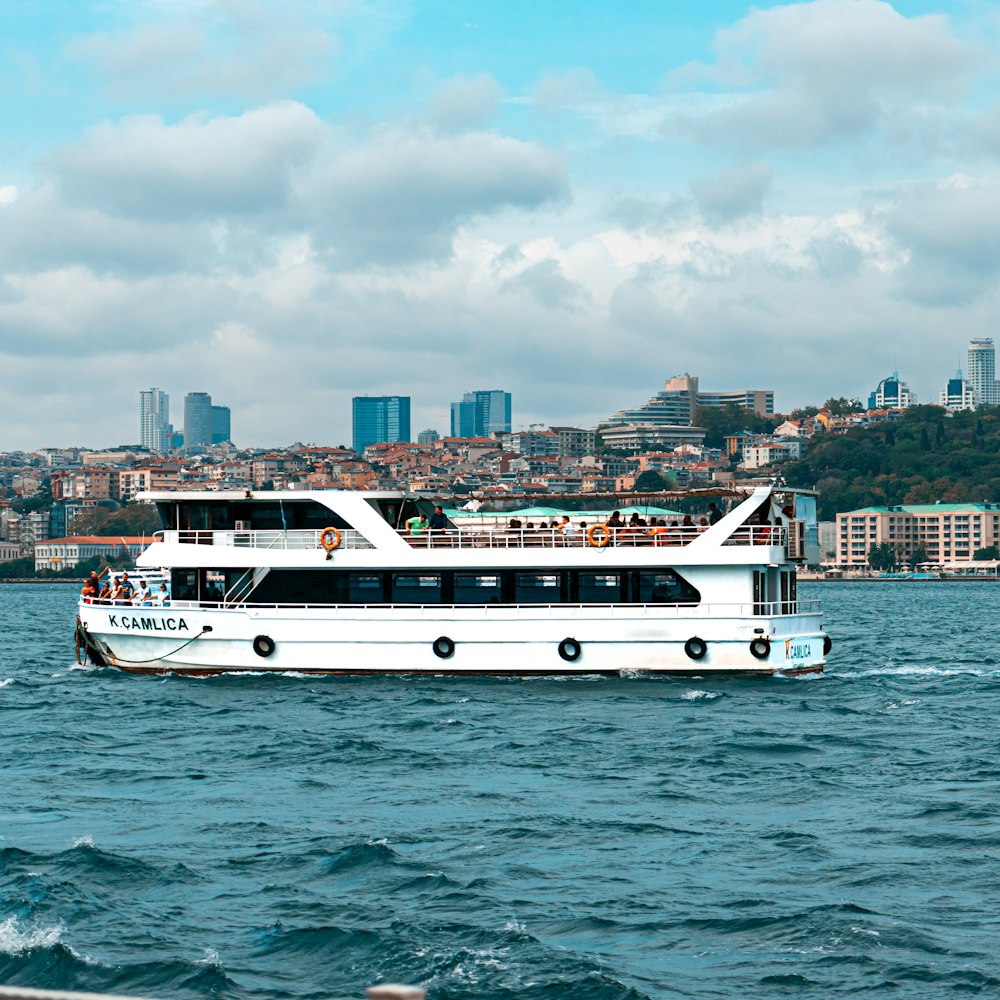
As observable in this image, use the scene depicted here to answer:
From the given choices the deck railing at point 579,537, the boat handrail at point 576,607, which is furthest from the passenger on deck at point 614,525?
the boat handrail at point 576,607

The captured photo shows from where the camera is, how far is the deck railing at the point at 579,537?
31.7 m

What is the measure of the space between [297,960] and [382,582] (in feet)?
62.3

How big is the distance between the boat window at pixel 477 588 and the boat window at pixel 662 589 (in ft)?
9.02

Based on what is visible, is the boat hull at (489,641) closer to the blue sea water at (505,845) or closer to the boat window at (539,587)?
the boat window at (539,587)

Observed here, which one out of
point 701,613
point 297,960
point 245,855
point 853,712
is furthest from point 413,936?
point 701,613

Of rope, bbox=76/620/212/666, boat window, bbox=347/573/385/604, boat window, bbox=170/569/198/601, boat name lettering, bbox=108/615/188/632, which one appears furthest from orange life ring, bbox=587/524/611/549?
boat name lettering, bbox=108/615/188/632

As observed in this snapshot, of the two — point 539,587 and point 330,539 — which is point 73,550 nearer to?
point 330,539

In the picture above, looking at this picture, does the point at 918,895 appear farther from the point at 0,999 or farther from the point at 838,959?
the point at 0,999

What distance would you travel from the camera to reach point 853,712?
28.2m

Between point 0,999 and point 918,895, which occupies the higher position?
point 0,999

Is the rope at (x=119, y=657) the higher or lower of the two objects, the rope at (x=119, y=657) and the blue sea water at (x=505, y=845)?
the higher

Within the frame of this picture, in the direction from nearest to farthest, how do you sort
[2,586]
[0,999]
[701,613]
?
1. [0,999]
2. [701,613]
3. [2,586]

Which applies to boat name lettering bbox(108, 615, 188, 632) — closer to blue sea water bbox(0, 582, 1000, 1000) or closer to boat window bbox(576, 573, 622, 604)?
blue sea water bbox(0, 582, 1000, 1000)

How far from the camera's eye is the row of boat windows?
104ft
